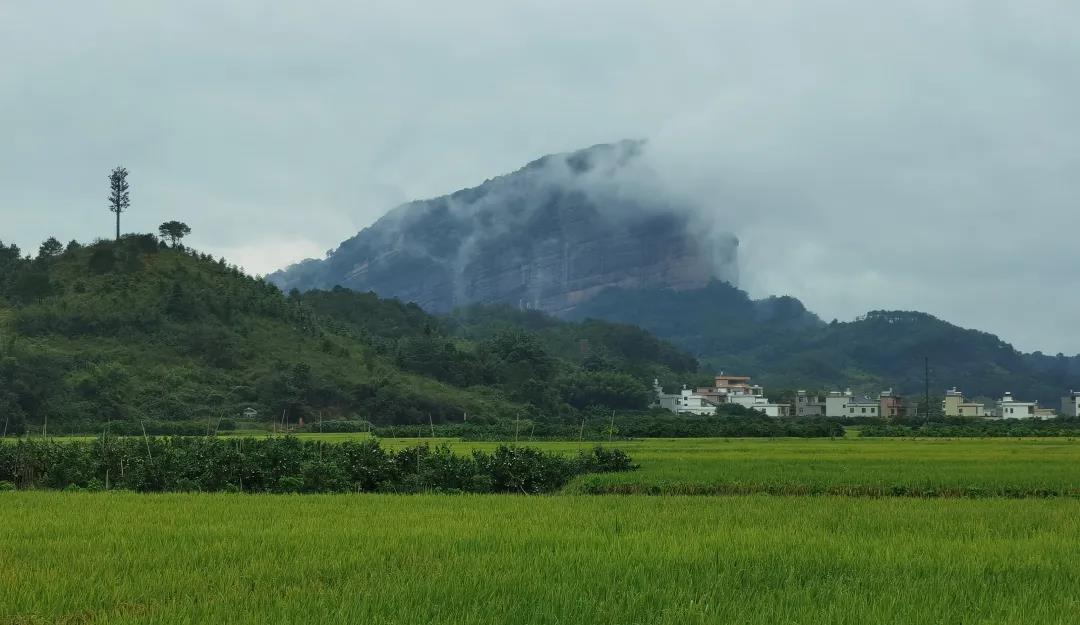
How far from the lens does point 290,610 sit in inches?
268

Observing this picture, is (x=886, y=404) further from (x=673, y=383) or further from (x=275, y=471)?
(x=275, y=471)

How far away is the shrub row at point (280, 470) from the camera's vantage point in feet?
65.3

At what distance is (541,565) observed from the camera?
8.69 metres

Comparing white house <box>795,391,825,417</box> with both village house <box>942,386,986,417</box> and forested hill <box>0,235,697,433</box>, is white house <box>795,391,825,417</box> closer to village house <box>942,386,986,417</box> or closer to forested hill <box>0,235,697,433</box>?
village house <box>942,386,986,417</box>

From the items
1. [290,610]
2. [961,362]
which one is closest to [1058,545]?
[290,610]

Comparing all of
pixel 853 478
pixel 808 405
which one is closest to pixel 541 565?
pixel 853 478

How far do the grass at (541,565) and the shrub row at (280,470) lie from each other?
5.98 meters

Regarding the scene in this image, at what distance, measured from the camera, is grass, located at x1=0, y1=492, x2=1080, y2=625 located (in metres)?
6.88

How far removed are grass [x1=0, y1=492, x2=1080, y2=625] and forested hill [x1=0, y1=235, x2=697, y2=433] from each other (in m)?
44.1

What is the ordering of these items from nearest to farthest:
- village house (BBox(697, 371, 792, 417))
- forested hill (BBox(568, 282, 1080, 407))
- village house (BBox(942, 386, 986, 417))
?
1. village house (BBox(942, 386, 986, 417))
2. village house (BBox(697, 371, 792, 417))
3. forested hill (BBox(568, 282, 1080, 407))

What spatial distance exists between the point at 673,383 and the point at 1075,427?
58635 millimetres

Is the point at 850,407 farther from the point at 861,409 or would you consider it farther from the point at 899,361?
the point at 899,361

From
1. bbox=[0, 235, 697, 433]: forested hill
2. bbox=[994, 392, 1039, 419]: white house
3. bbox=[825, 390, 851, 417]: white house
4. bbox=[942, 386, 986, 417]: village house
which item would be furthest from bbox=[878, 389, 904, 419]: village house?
bbox=[0, 235, 697, 433]: forested hill

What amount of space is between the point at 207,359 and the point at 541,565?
6372 centimetres
